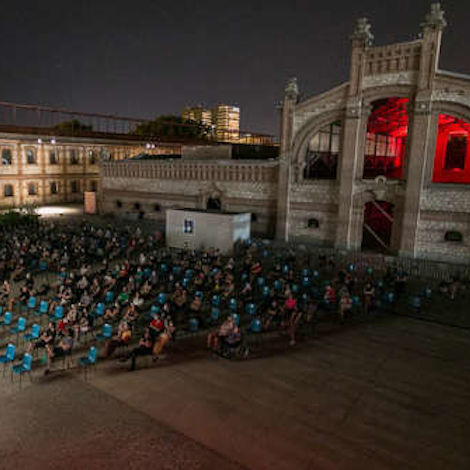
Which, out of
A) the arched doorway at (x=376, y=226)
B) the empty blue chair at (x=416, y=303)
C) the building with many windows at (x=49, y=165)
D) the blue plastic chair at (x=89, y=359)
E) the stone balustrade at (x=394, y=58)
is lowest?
the blue plastic chair at (x=89, y=359)

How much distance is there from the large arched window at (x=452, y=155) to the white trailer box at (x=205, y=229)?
60.5 ft

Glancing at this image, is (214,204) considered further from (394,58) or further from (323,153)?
(394,58)

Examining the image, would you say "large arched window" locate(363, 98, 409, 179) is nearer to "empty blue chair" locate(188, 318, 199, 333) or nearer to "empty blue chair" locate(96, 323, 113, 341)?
"empty blue chair" locate(188, 318, 199, 333)

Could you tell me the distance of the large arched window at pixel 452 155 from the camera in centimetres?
3184

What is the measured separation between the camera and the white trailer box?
1005 inches

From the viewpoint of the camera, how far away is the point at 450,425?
9.21 metres

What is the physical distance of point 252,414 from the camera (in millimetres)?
9578

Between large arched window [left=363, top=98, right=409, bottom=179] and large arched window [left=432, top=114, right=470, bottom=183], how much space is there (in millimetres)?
3058

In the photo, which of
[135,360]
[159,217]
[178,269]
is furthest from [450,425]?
[159,217]

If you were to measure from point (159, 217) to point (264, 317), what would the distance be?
23184 millimetres

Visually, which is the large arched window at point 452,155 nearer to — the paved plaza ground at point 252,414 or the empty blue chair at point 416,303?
the empty blue chair at point 416,303

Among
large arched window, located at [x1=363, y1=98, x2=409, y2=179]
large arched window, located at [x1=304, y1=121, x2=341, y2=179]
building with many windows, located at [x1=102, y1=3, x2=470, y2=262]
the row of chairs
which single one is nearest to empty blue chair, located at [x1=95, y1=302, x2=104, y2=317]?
the row of chairs

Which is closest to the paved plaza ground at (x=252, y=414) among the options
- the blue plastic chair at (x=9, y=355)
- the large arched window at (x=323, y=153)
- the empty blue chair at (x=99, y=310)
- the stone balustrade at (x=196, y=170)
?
the blue plastic chair at (x=9, y=355)

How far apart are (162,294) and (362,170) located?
16.3 meters
